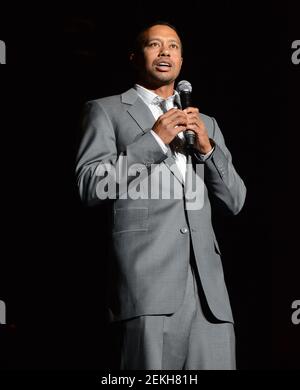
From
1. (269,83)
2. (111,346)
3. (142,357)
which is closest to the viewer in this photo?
(142,357)

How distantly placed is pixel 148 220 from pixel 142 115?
33 cm

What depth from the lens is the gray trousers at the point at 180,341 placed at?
172cm

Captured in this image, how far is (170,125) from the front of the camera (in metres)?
1.77

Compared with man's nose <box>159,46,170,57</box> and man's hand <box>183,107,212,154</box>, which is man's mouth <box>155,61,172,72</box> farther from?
man's hand <box>183,107,212,154</box>

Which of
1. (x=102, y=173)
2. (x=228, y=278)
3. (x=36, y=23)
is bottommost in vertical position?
(x=228, y=278)

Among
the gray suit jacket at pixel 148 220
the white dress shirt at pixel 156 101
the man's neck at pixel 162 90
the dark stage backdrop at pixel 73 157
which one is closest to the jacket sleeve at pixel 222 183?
the gray suit jacket at pixel 148 220

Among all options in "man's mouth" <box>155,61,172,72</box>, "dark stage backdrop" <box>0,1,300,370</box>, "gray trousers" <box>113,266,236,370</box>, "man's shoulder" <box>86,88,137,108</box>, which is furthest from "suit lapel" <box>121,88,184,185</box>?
"dark stage backdrop" <box>0,1,300,370</box>

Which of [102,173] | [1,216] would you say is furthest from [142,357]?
[1,216]

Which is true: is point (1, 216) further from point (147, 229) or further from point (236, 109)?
point (236, 109)

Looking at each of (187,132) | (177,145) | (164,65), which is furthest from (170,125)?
(164,65)

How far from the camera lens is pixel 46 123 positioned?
8.14 feet

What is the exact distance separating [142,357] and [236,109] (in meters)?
1.27

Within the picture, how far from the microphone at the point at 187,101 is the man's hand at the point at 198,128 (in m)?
0.02

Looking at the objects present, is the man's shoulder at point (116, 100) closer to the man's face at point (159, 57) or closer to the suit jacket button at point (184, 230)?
the man's face at point (159, 57)
